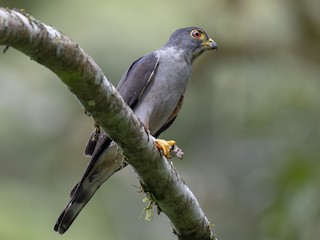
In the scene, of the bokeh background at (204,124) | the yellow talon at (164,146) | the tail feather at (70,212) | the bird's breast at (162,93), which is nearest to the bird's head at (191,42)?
the bird's breast at (162,93)

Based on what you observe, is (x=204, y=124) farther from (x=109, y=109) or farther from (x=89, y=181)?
(x=109, y=109)

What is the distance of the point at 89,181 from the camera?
6371mm

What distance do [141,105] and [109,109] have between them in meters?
1.83

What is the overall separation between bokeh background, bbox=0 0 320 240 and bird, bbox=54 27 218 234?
218 cm

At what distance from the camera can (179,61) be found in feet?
22.2

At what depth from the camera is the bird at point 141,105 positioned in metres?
6.21

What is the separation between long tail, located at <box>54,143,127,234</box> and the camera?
20.3 feet

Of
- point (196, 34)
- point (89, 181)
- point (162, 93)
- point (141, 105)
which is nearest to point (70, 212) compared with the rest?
point (89, 181)

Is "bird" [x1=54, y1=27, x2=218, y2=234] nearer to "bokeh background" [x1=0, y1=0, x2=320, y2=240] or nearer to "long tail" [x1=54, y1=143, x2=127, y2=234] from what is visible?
"long tail" [x1=54, y1=143, x2=127, y2=234]

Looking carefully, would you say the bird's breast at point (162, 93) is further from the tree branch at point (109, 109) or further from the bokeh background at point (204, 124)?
the bokeh background at point (204, 124)

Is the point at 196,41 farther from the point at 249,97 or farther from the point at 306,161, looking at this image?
the point at 249,97

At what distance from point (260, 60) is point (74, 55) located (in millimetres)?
7964

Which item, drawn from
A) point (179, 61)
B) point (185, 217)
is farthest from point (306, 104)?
point (185, 217)

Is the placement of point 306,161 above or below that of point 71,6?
below
